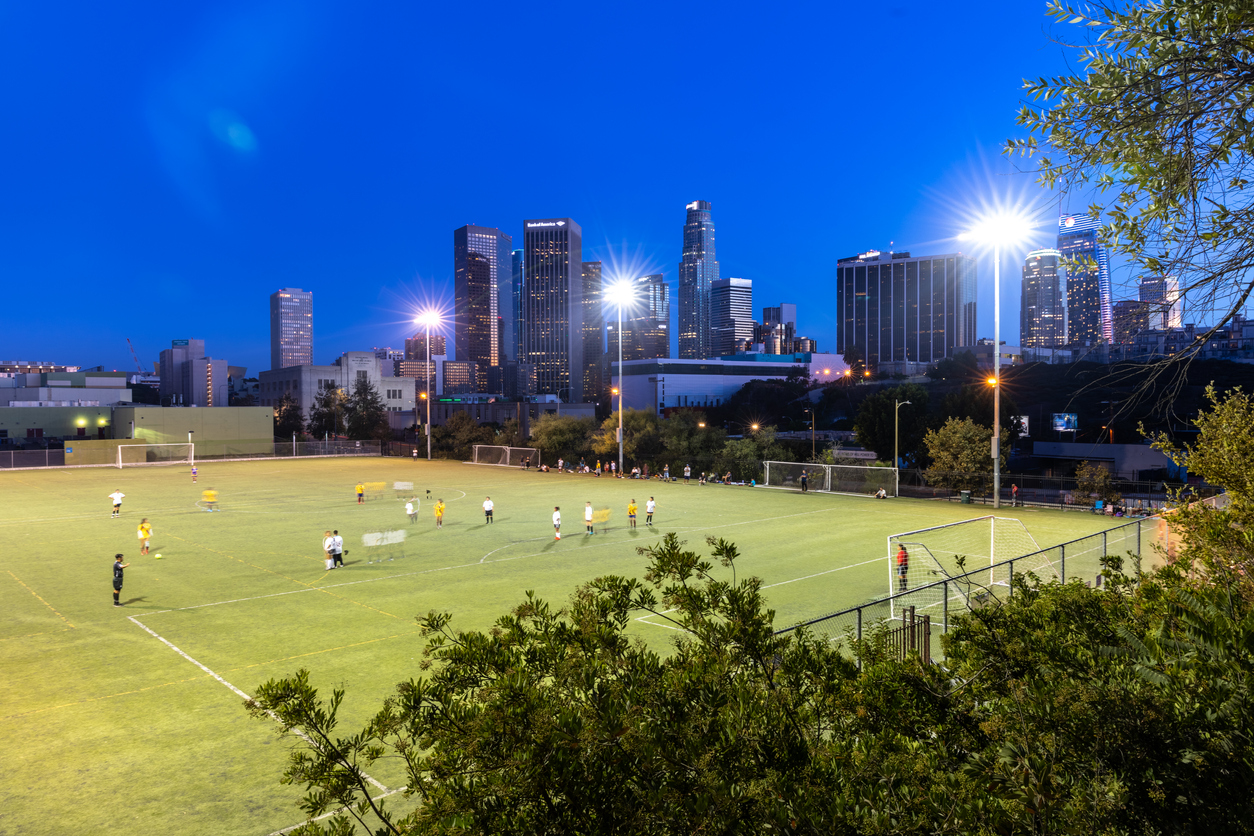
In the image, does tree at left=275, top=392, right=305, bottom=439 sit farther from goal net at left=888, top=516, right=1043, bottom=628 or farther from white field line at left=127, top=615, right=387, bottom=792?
goal net at left=888, top=516, right=1043, bottom=628

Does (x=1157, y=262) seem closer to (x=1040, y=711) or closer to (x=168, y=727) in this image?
(x=1040, y=711)

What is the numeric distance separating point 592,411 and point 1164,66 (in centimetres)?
14406

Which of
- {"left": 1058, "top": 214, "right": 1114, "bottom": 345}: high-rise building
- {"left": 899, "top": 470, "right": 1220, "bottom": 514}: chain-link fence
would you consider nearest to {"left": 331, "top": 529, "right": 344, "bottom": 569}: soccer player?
{"left": 1058, "top": 214, "right": 1114, "bottom": 345}: high-rise building

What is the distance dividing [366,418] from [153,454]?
3301cm

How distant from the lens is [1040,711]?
4676 mm

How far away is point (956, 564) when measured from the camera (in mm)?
17672

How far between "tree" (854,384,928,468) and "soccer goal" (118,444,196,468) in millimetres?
67256

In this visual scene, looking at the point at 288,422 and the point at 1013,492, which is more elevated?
the point at 288,422

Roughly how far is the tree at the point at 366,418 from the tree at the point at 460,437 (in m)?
23.0

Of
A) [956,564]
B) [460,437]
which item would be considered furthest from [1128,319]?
[460,437]

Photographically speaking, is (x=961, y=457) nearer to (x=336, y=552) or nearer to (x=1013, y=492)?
(x=1013, y=492)

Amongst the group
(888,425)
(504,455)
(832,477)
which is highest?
(888,425)

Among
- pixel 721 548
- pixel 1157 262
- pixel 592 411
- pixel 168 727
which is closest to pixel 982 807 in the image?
pixel 721 548

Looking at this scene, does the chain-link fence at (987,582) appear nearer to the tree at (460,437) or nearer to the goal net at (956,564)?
the goal net at (956,564)
